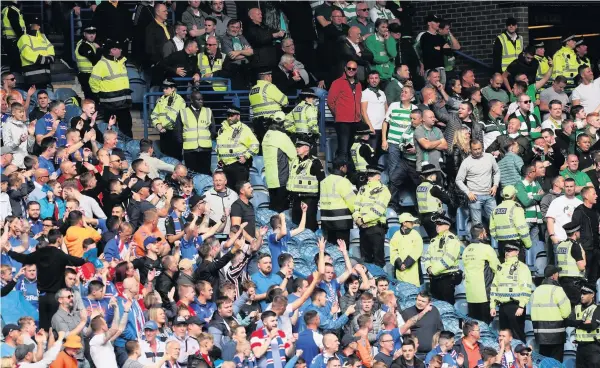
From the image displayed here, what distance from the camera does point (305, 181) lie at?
71.6ft

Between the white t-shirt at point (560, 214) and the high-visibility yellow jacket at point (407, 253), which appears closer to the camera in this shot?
the high-visibility yellow jacket at point (407, 253)

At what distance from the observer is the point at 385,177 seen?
76.9ft

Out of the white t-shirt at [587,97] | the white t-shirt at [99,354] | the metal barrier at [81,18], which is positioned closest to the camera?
the white t-shirt at [99,354]

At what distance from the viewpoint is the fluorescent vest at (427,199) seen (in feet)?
72.6

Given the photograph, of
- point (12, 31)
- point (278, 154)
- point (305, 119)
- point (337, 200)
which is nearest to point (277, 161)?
point (278, 154)

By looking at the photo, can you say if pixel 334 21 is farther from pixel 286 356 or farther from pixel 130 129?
pixel 286 356

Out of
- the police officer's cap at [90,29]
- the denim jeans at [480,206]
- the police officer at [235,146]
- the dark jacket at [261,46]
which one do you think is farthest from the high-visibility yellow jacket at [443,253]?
the police officer's cap at [90,29]

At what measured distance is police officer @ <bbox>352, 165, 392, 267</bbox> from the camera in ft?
70.4

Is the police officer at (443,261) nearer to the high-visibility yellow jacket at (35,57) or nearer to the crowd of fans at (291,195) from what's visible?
the crowd of fans at (291,195)

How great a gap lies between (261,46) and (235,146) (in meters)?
2.49

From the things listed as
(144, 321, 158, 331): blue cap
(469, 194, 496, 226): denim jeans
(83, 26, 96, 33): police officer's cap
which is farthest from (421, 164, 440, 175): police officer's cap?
(144, 321, 158, 331): blue cap

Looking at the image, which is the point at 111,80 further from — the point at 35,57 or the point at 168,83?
the point at 35,57

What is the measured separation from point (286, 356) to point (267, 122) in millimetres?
5588

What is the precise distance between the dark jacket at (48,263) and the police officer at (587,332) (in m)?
6.79
